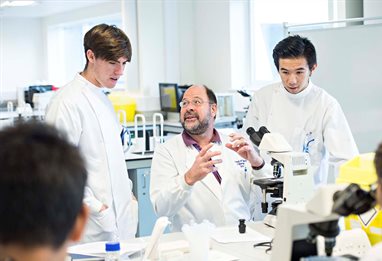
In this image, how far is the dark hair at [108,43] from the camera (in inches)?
101

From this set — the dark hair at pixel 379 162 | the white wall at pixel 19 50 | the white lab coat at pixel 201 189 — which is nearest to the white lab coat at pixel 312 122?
the white lab coat at pixel 201 189

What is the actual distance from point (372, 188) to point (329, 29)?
3.06 metres

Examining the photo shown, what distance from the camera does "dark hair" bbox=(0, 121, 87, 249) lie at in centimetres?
89

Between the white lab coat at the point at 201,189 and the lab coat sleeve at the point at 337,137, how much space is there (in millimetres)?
450

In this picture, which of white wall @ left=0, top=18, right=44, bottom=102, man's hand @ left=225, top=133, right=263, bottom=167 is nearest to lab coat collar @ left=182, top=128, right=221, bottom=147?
man's hand @ left=225, top=133, right=263, bottom=167

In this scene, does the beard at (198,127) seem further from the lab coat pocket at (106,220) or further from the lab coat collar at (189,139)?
the lab coat pocket at (106,220)

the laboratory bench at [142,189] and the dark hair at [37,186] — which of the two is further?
the laboratory bench at [142,189]

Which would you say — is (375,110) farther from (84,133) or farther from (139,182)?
(84,133)

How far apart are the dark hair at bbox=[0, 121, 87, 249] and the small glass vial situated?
3.87 feet

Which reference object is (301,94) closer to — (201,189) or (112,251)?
(201,189)

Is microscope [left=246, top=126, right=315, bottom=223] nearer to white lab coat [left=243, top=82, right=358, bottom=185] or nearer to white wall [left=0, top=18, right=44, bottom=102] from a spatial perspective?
white lab coat [left=243, top=82, right=358, bottom=185]

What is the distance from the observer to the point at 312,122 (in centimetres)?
315

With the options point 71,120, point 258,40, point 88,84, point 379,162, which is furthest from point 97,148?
point 258,40

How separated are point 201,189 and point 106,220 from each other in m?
0.48
